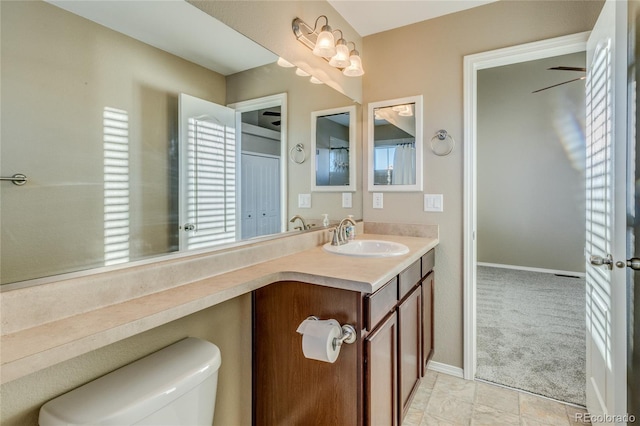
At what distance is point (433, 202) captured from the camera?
7.41 ft

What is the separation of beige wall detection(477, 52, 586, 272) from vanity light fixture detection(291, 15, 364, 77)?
3.19 meters

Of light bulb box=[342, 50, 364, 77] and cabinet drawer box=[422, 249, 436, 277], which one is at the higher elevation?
light bulb box=[342, 50, 364, 77]

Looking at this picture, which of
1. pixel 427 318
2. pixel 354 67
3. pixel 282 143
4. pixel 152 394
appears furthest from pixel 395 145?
pixel 152 394

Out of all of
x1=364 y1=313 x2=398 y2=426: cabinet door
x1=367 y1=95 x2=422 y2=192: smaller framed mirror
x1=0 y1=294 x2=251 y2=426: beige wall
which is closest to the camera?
x1=0 y1=294 x2=251 y2=426: beige wall

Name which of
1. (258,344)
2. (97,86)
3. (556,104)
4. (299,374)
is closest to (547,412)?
(299,374)

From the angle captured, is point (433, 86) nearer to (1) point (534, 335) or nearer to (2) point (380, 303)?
(2) point (380, 303)

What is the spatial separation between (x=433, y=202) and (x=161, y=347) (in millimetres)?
1862

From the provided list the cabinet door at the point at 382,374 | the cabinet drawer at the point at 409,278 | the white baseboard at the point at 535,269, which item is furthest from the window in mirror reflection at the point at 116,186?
the white baseboard at the point at 535,269

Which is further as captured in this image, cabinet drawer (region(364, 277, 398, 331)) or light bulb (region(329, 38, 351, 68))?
light bulb (region(329, 38, 351, 68))

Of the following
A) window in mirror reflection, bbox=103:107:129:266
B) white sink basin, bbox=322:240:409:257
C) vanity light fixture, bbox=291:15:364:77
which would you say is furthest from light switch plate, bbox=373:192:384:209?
window in mirror reflection, bbox=103:107:129:266

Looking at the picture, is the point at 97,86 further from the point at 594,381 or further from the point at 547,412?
the point at 547,412

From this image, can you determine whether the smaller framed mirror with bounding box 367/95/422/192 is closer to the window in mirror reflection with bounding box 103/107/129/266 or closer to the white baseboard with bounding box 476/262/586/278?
the window in mirror reflection with bounding box 103/107/129/266

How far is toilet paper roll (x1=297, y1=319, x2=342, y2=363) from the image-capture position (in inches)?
43.3

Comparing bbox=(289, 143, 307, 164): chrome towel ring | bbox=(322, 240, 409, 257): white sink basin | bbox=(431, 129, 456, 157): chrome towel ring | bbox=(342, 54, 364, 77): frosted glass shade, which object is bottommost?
bbox=(322, 240, 409, 257): white sink basin
